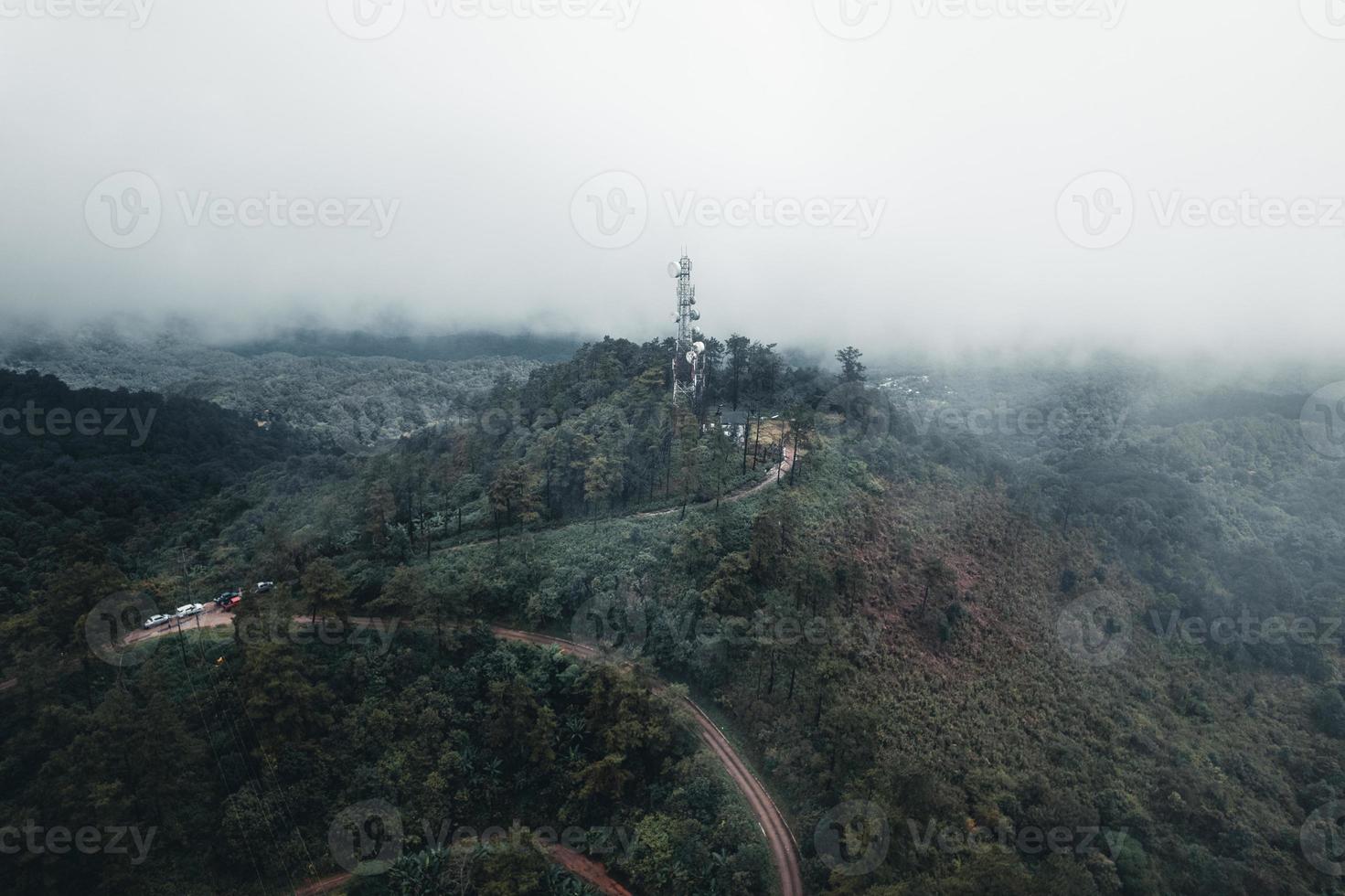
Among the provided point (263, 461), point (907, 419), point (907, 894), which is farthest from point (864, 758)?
point (263, 461)

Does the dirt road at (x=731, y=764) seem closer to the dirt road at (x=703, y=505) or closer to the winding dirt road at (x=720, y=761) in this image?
the winding dirt road at (x=720, y=761)

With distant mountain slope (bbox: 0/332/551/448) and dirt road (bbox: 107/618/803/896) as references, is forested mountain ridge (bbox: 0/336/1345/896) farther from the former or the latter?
distant mountain slope (bbox: 0/332/551/448)

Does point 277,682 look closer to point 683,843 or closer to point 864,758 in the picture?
point 683,843

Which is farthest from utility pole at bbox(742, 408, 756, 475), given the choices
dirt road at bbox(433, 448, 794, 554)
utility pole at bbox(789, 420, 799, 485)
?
utility pole at bbox(789, 420, 799, 485)

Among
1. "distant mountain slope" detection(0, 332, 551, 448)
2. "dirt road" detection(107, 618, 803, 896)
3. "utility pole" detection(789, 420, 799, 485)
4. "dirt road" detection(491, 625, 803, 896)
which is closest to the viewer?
"dirt road" detection(491, 625, 803, 896)

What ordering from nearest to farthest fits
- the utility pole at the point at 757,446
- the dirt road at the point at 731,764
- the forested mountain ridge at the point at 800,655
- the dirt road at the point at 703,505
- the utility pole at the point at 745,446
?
the dirt road at the point at 731,764
the forested mountain ridge at the point at 800,655
the dirt road at the point at 703,505
the utility pole at the point at 745,446
the utility pole at the point at 757,446

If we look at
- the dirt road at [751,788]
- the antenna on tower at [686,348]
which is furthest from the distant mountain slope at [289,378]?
the dirt road at [751,788]

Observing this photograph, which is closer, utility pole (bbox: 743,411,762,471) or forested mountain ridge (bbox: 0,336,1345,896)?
forested mountain ridge (bbox: 0,336,1345,896)

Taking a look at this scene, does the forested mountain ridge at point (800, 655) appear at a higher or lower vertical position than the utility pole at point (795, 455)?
lower
